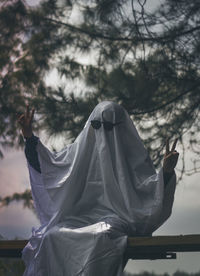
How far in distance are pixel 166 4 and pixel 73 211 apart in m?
3.32

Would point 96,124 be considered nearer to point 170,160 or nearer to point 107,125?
point 107,125

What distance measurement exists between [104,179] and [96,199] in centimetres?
17

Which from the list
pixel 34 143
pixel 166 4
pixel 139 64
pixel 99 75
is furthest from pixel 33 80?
pixel 34 143

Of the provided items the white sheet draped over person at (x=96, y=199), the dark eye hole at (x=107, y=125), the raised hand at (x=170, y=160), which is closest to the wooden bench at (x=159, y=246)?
the white sheet draped over person at (x=96, y=199)

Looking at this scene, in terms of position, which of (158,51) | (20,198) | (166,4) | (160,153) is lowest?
(20,198)

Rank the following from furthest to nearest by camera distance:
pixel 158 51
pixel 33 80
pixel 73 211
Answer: pixel 33 80 < pixel 158 51 < pixel 73 211

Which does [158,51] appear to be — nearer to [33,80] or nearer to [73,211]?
[33,80]

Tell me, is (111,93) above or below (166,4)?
below

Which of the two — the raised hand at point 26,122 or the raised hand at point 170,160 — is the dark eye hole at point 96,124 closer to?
the raised hand at point 26,122

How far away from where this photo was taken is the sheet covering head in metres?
3.78

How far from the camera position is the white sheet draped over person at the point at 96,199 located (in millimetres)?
3434

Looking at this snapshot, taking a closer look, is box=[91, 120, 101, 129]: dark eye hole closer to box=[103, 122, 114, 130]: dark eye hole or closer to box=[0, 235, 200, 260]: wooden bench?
box=[103, 122, 114, 130]: dark eye hole

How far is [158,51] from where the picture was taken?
629cm

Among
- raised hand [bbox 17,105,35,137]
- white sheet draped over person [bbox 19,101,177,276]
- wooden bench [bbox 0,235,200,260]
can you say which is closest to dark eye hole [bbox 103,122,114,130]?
white sheet draped over person [bbox 19,101,177,276]
